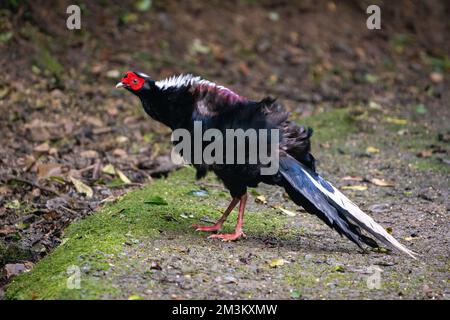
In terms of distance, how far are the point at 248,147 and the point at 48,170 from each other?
260 centimetres

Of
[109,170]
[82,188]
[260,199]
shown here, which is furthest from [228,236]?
[109,170]

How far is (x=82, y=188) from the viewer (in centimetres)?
621

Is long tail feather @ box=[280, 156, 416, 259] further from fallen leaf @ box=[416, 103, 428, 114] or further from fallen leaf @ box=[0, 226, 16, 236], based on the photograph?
fallen leaf @ box=[416, 103, 428, 114]

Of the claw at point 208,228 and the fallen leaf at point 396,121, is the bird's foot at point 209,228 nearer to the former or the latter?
the claw at point 208,228

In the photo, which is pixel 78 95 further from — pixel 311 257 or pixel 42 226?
pixel 311 257

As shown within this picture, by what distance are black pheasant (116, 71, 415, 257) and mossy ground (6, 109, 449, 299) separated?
8.8 inches

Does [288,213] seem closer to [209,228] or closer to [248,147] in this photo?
[209,228]

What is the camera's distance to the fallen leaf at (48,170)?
6.48 m

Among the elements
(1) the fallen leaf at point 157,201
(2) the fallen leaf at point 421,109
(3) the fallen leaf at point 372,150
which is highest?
(2) the fallen leaf at point 421,109

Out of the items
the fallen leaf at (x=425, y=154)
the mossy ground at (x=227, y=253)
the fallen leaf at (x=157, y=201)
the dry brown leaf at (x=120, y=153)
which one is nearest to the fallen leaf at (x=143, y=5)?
the dry brown leaf at (x=120, y=153)

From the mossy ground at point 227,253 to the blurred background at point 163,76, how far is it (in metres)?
0.57

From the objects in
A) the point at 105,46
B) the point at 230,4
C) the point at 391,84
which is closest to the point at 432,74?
the point at 391,84

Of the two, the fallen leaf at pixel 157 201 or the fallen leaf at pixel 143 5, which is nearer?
the fallen leaf at pixel 157 201

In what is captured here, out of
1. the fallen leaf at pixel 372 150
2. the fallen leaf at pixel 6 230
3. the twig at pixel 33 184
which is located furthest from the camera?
the fallen leaf at pixel 372 150
